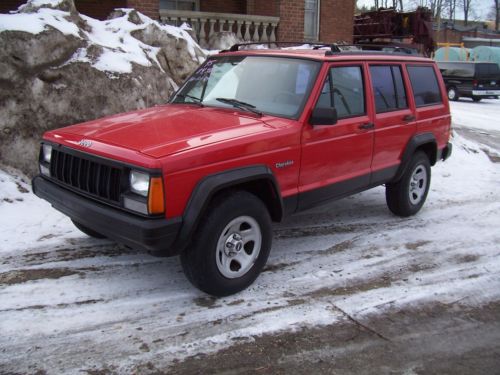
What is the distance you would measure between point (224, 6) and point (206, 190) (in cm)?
1313

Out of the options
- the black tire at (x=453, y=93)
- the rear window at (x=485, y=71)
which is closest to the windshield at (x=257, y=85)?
the rear window at (x=485, y=71)

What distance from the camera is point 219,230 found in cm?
371

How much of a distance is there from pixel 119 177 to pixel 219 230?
81 cm

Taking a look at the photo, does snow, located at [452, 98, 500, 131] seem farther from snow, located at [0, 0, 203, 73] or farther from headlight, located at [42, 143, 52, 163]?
headlight, located at [42, 143, 52, 163]

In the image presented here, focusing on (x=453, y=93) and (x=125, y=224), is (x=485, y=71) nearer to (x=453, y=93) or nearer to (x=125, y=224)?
(x=453, y=93)

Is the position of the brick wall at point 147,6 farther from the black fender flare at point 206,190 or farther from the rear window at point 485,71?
the rear window at point 485,71

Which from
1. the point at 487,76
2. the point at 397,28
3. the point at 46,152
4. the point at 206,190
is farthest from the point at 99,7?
the point at 487,76

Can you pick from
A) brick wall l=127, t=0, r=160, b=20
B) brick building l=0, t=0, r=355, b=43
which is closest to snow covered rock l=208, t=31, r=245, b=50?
brick building l=0, t=0, r=355, b=43

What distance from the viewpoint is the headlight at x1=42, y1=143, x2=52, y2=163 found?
4320 mm

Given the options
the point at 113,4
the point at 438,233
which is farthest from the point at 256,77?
the point at 113,4

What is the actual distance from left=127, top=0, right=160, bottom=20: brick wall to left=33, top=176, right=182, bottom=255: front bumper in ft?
28.0

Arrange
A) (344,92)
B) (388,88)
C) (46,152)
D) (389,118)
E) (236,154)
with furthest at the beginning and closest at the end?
(388,88) → (389,118) → (344,92) → (46,152) → (236,154)

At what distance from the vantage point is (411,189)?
20.1 feet

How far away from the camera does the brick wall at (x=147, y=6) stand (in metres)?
11.4
